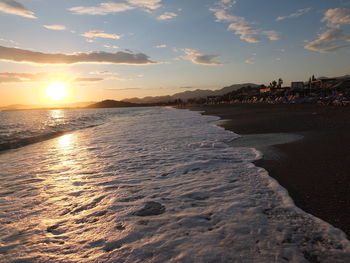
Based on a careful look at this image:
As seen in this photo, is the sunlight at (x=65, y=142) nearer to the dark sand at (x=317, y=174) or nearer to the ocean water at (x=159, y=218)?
the ocean water at (x=159, y=218)

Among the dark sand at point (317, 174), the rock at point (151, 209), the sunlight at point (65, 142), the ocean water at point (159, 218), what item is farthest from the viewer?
the sunlight at point (65, 142)

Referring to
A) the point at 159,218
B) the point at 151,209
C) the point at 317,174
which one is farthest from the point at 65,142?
the point at 317,174

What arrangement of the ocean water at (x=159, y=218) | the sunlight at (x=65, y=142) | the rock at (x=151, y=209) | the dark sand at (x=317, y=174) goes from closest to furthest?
the ocean water at (x=159, y=218)
the dark sand at (x=317, y=174)
the rock at (x=151, y=209)
the sunlight at (x=65, y=142)

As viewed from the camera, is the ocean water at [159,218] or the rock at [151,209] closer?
the ocean water at [159,218]

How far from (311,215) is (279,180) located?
1.82 m

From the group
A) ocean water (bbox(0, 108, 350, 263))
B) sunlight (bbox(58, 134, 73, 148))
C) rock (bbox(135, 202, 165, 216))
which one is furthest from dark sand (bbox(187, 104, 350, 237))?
sunlight (bbox(58, 134, 73, 148))

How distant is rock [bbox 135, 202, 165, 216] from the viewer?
14.5ft

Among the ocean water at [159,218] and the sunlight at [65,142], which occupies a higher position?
the sunlight at [65,142]

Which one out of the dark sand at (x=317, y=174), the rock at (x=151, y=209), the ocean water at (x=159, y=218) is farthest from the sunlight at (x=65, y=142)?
the dark sand at (x=317, y=174)

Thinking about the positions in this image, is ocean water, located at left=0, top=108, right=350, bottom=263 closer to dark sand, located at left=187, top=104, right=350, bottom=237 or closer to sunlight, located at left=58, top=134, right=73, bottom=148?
dark sand, located at left=187, top=104, right=350, bottom=237

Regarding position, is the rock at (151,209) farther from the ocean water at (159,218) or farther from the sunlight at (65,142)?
the sunlight at (65,142)

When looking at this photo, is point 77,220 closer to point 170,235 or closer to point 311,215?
point 170,235

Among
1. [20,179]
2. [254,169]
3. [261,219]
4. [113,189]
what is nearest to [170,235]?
[261,219]

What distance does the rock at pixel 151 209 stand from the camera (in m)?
4.41
